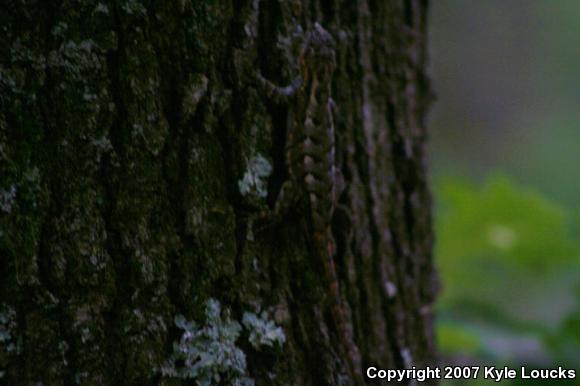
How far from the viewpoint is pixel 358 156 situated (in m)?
2.18

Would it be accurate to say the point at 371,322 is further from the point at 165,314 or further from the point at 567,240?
the point at 567,240

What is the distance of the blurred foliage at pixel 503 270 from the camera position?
100 inches

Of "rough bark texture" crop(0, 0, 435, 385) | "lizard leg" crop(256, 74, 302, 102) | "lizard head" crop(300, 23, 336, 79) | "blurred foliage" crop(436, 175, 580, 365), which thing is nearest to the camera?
"rough bark texture" crop(0, 0, 435, 385)

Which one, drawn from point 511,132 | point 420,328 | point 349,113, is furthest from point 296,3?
point 511,132

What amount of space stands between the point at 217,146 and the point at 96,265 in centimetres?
40

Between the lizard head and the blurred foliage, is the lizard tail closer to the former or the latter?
the lizard head

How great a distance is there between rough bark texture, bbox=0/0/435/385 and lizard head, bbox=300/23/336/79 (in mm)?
36

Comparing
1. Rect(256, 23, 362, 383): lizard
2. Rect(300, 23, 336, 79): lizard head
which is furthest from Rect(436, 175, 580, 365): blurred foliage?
Rect(300, 23, 336, 79): lizard head

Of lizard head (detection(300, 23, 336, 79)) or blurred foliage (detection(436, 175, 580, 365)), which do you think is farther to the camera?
blurred foliage (detection(436, 175, 580, 365))

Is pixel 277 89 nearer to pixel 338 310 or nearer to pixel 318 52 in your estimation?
pixel 318 52

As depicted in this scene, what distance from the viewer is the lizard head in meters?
1.96

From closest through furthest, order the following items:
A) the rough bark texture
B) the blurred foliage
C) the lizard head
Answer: the rough bark texture < the lizard head < the blurred foliage

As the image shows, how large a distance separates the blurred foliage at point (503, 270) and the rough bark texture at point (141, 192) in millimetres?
823

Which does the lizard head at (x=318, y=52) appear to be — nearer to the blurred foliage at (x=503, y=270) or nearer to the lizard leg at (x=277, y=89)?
the lizard leg at (x=277, y=89)
